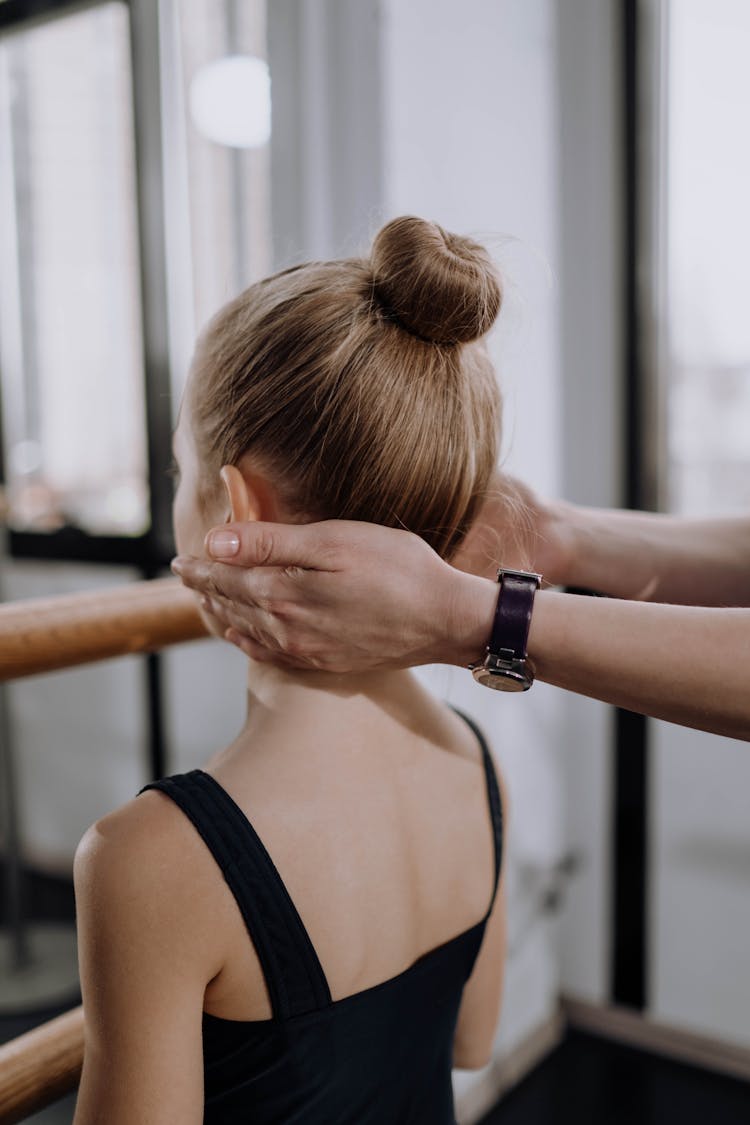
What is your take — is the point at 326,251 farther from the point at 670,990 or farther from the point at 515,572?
the point at 670,990

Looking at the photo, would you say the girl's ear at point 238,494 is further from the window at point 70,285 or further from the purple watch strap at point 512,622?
the window at point 70,285

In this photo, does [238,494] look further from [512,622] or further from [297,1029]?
[297,1029]

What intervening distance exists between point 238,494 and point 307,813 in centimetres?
27

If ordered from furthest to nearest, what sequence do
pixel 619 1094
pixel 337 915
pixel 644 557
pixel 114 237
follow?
pixel 114 237 → pixel 619 1094 → pixel 644 557 → pixel 337 915

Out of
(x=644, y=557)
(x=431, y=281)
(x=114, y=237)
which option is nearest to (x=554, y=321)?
(x=644, y=557)

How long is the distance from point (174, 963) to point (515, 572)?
399 millimetres

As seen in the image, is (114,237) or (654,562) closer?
(654,562)

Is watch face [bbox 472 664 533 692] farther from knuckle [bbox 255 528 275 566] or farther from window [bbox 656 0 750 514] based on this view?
window [bbox 656 0 750 514]

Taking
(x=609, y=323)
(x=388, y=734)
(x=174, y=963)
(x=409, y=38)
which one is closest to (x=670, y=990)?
(x=609, y=323)

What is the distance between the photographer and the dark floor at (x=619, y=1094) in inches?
81.4

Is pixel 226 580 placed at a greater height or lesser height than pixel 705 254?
lesser

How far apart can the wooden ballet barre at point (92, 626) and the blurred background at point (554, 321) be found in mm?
852

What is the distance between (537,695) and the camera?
→ 2176 mm

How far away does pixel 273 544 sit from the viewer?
759 mm
